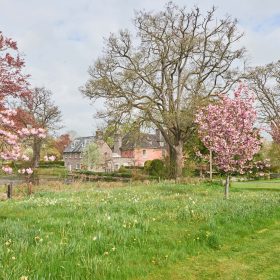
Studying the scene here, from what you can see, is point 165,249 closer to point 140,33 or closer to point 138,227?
point 138,227

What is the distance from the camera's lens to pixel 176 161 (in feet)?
120

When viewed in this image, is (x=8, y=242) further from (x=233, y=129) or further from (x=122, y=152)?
(x=122, y=152)

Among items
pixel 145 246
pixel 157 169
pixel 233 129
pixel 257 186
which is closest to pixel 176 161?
pixel 157 169

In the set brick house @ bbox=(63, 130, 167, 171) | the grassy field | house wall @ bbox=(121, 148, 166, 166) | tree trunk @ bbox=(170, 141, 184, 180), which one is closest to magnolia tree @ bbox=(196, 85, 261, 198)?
the grassy field

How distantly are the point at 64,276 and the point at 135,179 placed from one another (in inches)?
1241

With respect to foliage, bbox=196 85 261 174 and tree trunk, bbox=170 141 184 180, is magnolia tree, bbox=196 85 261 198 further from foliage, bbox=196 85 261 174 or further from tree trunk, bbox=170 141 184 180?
tree trunk, bbox=170 141 184 180

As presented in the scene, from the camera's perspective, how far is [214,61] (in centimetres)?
3678

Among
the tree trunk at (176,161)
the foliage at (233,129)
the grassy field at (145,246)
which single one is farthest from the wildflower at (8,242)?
the tree trunk at (176,161)

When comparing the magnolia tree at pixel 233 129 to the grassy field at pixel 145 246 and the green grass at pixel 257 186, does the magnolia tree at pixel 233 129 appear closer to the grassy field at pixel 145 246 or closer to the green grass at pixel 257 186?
the grassy field at pixel 145 246

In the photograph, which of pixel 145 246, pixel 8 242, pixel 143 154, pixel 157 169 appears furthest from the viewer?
pixel 143 154

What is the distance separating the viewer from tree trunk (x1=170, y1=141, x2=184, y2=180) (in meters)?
36.0

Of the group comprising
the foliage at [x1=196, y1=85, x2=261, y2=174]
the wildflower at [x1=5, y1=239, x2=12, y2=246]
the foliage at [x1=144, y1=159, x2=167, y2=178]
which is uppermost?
the foliage at [x1=196, y1=85, x2=261, y2=174]

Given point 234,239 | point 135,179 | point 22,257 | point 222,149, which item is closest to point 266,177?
point 135,179

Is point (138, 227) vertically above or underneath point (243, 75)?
underneath
